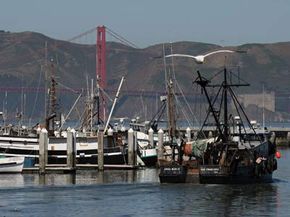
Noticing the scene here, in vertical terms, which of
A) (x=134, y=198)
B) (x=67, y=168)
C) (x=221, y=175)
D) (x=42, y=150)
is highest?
(x=42, y=150)

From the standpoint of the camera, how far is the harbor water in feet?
178

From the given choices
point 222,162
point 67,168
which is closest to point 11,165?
point 67,168

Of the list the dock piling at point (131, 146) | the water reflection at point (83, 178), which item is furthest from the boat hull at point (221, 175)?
the dock piling at point (131, 146)

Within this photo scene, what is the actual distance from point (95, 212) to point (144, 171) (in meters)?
33.1

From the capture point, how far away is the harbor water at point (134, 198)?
178 feet

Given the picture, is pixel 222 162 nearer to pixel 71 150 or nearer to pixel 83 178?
pixel 83 178

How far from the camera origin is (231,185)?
6650 cm

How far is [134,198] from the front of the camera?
6038 cm

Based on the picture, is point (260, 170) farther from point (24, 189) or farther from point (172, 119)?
point (172, 119)

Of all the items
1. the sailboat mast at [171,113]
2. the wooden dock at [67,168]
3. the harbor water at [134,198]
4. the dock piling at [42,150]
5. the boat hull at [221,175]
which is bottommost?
the harbor water at [134,198]

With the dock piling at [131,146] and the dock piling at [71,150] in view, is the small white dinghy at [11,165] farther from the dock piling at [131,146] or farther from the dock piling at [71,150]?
the dock piling at [131,146]

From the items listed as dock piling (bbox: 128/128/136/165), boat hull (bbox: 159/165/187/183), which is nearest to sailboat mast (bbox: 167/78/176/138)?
dock piling (bbox: 128/128/136/165)

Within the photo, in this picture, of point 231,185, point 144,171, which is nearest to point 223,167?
point 231,185

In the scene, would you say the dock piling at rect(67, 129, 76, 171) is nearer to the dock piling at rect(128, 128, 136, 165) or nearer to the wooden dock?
the wooden dock
